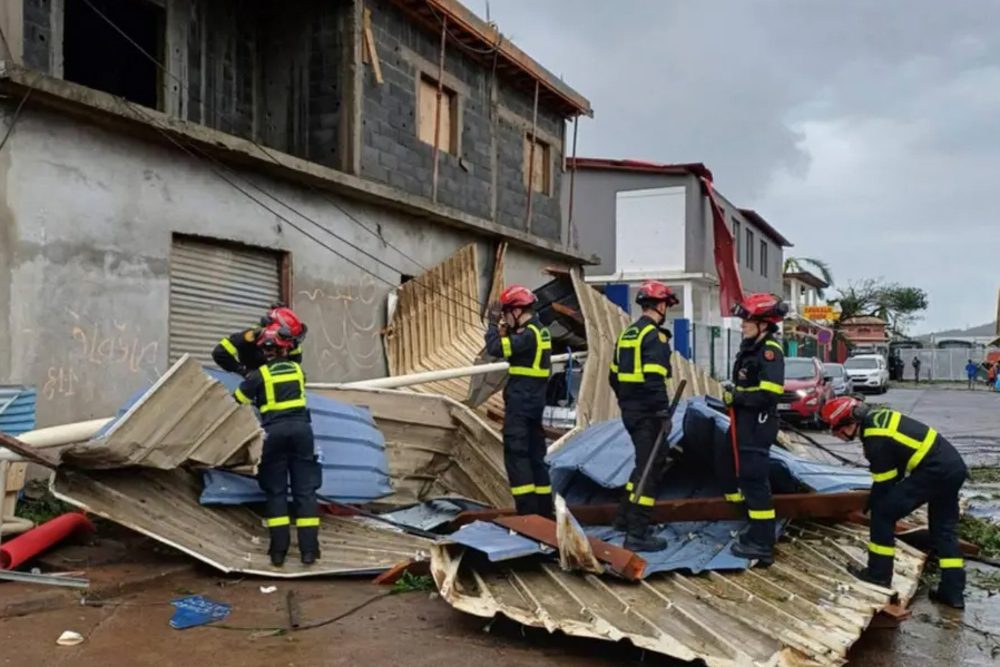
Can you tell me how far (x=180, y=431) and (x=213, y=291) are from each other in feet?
14.1

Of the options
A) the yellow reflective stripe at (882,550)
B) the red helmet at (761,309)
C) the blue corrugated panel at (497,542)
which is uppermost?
the red helmet at (761,309)

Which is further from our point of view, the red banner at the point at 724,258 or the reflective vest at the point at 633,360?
the red banner at the point at 724,258

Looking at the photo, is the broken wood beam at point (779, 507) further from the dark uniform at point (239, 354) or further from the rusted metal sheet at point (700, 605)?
the dark uniform at point (239, 354)

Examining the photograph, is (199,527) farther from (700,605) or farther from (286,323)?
(700,605)

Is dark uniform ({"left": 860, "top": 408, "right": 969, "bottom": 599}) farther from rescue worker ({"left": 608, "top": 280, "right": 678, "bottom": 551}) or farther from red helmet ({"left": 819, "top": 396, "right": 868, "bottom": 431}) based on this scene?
rescue worker ({"left": 608, "top": 280, "right": 678, "bottom": 551})

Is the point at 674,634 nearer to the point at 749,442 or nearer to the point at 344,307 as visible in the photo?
the point at 749,442

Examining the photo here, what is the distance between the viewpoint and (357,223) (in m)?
11.4

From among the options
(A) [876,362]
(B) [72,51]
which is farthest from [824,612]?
(A) [876,362]

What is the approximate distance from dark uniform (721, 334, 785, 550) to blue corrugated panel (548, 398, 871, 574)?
31cm

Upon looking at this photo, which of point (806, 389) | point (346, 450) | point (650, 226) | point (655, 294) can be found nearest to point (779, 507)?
point (655, 294)

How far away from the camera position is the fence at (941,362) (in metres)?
48.2

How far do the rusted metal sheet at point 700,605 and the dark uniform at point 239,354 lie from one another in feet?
8.98

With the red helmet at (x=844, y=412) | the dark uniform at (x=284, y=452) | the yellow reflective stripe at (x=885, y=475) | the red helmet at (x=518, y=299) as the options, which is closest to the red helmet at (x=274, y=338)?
the dark uniform at (x=284, y=452)

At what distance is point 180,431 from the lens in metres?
5.48
